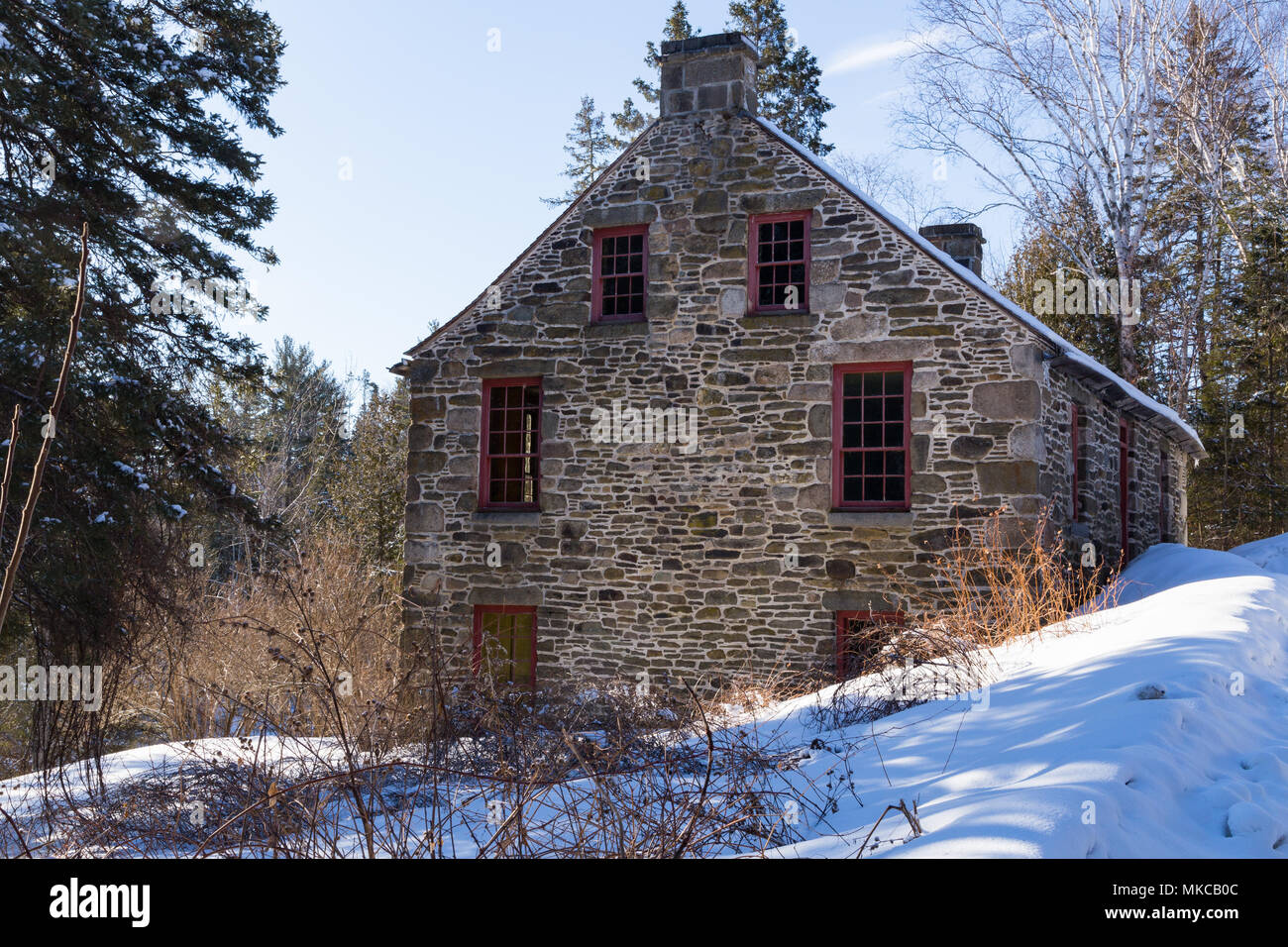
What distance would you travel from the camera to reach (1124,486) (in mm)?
15484

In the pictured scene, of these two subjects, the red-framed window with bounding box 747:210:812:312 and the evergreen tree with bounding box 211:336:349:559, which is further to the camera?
the evergreen tree with bounding box 211:336:349:559

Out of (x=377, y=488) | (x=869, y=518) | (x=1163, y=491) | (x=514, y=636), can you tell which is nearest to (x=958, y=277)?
(x=869, y=518)

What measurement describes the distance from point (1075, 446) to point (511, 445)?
763 cm

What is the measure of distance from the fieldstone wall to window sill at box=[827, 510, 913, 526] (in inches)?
1.1

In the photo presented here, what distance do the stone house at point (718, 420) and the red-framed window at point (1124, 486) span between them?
1.03m

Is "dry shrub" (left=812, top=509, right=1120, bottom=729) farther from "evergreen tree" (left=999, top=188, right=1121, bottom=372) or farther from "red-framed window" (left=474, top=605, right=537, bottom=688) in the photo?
"evergreen tree" (left=999, top=188, right=1121, bottom=372)

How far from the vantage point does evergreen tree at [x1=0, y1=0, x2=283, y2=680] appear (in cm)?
917

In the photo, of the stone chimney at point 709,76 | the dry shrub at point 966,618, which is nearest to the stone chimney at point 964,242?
the stone chimney at point 709,76

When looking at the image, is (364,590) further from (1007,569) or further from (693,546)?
(1007,569)

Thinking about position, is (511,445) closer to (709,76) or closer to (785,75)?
(709,76)

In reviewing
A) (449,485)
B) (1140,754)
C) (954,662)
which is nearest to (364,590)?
(449,485)

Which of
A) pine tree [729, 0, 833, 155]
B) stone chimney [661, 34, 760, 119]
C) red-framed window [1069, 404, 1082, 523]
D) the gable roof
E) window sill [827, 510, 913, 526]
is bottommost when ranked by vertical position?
window sill [827, 510, 913, 526]

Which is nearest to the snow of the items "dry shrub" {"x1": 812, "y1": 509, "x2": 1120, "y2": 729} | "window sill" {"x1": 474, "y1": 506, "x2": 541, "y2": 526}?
"dry shrub" {"x1": 812, "y1": 509, "x2": 1120, "y2": 729}
